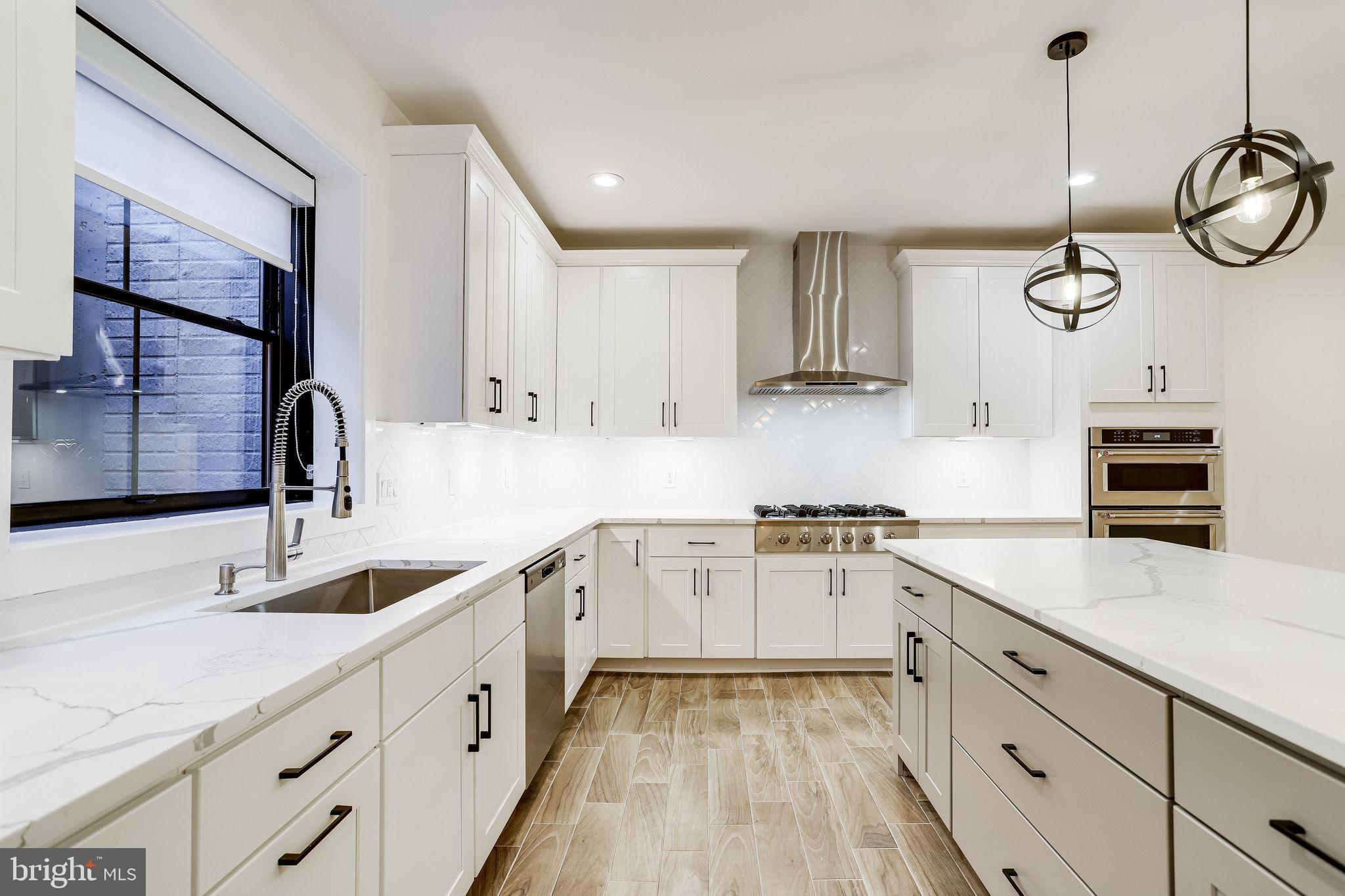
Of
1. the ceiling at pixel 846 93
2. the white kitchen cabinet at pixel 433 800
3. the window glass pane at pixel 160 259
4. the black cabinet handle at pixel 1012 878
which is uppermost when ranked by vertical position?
the ceiling at pixel 846 93

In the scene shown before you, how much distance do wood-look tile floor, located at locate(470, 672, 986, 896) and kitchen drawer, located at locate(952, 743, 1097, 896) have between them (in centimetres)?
20

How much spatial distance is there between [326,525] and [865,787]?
2.16m

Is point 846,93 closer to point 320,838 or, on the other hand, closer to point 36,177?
point 36,177

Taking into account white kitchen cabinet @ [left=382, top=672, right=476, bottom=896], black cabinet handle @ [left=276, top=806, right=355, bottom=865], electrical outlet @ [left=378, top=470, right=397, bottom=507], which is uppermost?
electrical outlet @ [left=378, top=470, right=397, bottom=507]

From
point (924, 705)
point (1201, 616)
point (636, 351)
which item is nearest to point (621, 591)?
point (636, 351)

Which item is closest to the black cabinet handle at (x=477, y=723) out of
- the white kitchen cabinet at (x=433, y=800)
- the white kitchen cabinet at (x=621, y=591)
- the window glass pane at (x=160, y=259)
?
the white kitchen cabinet at (x=433, y=800)

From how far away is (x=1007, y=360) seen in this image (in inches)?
151

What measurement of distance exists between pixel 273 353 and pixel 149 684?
1456 millimetres

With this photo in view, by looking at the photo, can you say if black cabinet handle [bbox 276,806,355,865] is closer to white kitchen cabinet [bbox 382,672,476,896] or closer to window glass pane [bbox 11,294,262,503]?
white kitchen cabinet [bbox 382,672,476,896]

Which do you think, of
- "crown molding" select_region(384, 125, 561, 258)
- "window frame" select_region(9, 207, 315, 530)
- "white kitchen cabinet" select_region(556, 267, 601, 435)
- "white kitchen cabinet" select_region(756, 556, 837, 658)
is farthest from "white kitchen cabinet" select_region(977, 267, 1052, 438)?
"window frame" select_region(9, 207, 315, 530)

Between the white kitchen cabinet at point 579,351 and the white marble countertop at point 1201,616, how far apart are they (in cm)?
224

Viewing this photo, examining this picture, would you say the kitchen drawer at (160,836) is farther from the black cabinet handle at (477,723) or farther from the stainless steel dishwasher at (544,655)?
the stainless steel dishwasher at (544,655)

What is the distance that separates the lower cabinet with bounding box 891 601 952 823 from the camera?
1934mm

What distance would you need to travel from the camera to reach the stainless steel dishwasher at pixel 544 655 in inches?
86.4
